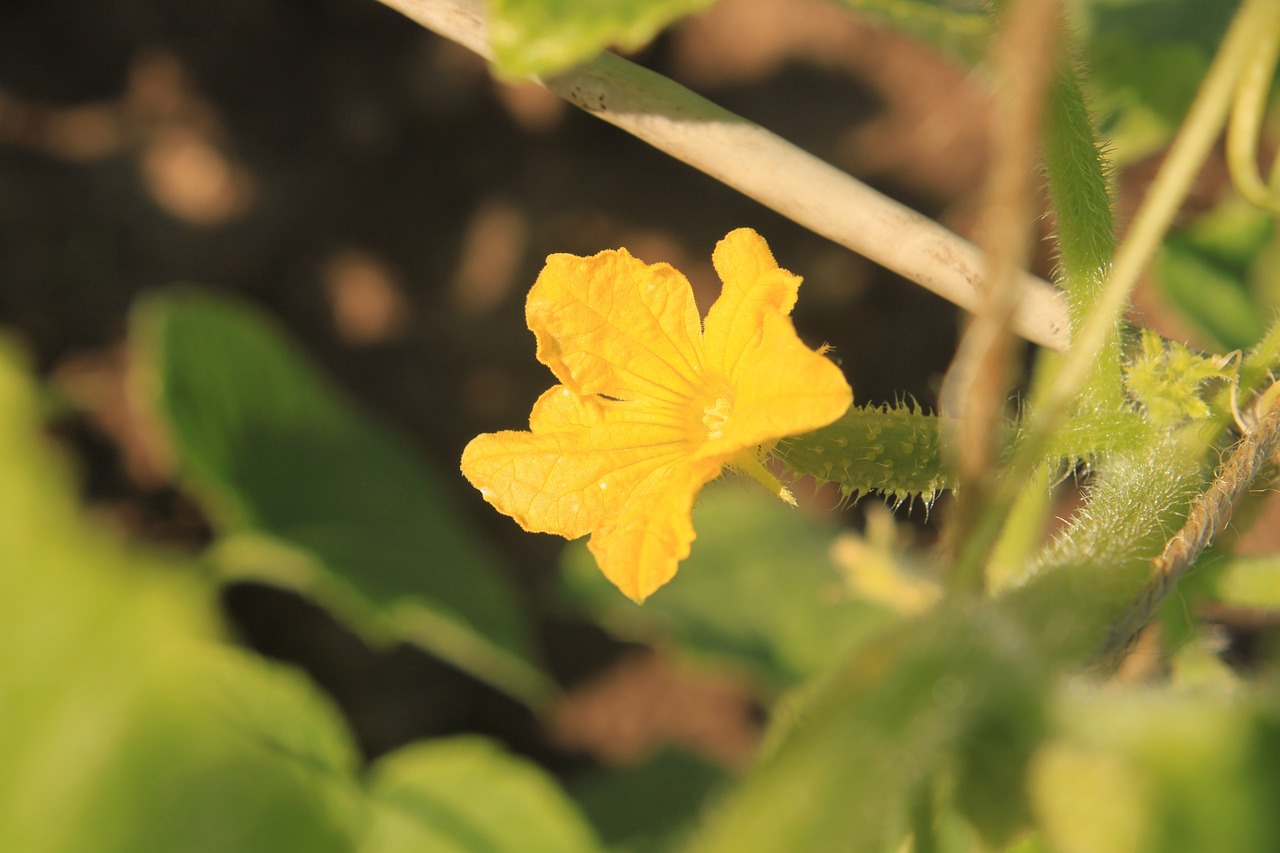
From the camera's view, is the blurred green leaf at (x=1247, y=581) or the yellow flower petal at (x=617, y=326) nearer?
the yellow flower petal at (x=617, y=326)

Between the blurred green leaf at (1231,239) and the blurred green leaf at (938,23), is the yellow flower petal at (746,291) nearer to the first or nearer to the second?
the blurred green leaf at (938,23)

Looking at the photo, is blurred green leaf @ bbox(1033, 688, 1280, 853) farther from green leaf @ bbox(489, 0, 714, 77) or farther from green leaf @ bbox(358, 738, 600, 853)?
green leaf @ bbox(358, 738, 600, 853)

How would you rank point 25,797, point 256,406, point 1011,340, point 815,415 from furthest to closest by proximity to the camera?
1. point 256,406
2. point 25,797
3. point 815,415
4. point 1011,340

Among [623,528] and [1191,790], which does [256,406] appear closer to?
[623,528]

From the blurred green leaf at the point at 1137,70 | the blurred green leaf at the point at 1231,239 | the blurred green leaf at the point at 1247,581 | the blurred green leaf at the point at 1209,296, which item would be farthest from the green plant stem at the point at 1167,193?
the blurred green leaf at the point at 1231,239

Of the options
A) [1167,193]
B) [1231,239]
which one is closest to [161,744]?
[1167,193]

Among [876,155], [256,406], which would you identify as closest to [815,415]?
[256,406]
